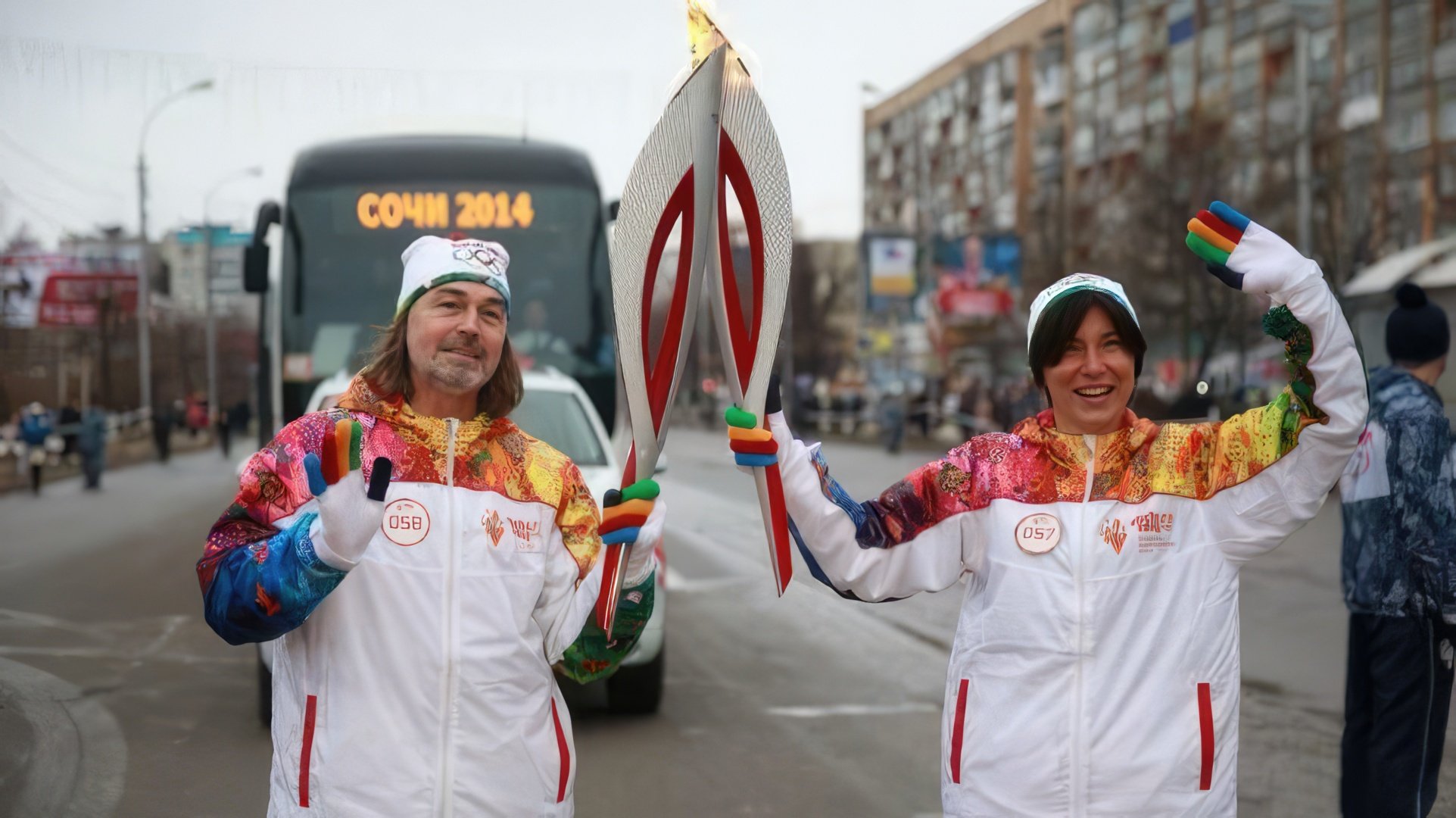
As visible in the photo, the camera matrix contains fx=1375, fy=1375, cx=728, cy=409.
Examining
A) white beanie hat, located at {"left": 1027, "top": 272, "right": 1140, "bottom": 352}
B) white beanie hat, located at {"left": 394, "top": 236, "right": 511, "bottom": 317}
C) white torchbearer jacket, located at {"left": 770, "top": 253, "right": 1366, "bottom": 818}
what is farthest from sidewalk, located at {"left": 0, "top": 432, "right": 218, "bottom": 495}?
white beanie hat, located at {"left": 1027, "top": 272, "right": 1140, "bottom": 352}

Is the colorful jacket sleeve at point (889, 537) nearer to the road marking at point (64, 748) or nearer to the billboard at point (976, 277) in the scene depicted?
the road marking at point (64, 748)

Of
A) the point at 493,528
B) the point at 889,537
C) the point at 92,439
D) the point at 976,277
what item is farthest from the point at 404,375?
the point at 976,277

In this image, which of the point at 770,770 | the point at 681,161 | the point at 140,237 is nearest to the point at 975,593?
the point at 681,161

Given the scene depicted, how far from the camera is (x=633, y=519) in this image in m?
2.14

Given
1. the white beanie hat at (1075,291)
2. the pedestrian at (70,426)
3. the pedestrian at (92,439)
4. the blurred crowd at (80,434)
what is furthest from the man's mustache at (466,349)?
the pedestrian at (92,439)

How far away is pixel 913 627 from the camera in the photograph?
8133 mm

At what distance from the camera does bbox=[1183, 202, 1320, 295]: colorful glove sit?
6.99 ft

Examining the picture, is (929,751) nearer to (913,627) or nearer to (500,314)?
(913,627)

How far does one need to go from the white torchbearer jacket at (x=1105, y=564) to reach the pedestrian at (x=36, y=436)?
16.8 feet

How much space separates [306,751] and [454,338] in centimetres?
69

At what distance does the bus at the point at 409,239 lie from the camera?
8.77 m

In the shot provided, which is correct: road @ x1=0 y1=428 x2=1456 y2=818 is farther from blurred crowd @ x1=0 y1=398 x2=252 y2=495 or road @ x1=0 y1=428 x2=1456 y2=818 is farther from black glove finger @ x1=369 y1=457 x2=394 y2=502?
black glove finger @ x1=369 y1=457 x2=394 y2=502

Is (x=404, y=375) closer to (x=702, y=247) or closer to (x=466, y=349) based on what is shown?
(x=466, y=349)

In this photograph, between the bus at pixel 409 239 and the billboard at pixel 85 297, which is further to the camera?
the bus at pixel 409 239
